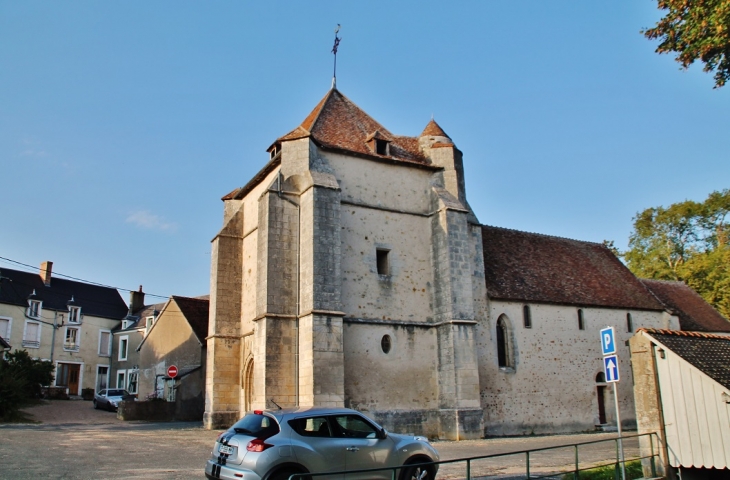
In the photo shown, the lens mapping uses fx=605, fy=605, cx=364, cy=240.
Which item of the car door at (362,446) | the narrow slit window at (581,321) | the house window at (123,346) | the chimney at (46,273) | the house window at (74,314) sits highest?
the chimney at (46,273)

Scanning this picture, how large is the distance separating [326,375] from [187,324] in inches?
465

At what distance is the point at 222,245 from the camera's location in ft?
72.3

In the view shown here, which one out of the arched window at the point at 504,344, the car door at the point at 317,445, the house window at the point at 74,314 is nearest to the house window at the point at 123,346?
the house window at the point at 74,314

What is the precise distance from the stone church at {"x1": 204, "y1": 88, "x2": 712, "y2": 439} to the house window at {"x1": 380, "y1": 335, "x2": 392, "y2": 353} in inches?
4.5

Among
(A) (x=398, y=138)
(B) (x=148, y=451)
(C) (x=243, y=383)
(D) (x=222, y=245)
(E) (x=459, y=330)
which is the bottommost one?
(B) (x=148, y=451)

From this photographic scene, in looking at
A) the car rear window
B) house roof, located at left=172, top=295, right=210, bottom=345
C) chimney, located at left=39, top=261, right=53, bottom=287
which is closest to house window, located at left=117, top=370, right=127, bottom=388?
chimney, located at left=39, top=261, right=53, bottom=287

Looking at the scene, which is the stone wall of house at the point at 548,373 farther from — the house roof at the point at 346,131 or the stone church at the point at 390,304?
the house roof at the point at 346,131

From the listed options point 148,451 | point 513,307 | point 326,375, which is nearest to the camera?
point 148,451

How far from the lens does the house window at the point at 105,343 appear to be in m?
42.4

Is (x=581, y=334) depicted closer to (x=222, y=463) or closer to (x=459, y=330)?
(x=459, y=330)

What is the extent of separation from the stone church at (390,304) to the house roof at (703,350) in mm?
8277

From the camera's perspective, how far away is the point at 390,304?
18906 mm

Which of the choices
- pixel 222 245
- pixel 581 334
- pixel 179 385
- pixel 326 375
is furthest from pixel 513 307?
pixel 179 385

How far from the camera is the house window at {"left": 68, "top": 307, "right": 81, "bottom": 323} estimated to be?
133ft
